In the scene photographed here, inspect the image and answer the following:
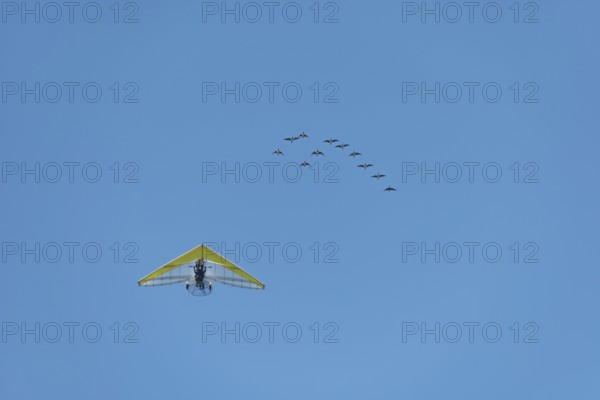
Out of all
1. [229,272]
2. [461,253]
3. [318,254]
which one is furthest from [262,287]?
[461,253]

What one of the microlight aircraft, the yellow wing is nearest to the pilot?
the microlight aircraft

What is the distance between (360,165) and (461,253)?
1799 cm

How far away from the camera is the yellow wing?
9850cm

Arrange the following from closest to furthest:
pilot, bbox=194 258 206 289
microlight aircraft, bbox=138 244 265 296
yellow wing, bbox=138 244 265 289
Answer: pilot, bbox=194 258 206 289
microlight aircraft, bbox=138 244 265 296
yellow wing, bbox=138 244 265 289

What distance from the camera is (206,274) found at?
99.5 metres

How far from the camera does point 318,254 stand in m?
113

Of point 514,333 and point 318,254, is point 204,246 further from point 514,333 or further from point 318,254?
point 514,333

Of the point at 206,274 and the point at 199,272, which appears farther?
the point at 206,274

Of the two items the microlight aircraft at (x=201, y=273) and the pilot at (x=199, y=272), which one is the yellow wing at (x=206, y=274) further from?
the pilot at (x=199, y=272)

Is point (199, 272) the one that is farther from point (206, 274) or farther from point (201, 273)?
point (206, 274)

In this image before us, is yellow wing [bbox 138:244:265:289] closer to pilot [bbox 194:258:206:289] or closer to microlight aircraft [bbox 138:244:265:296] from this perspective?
microlight aircraft [bbox 138:244:265:296]

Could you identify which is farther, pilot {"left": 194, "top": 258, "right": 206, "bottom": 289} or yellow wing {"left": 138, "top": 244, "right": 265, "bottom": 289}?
yellow wing {"left": 138, "top": 244, "right": 265, "bottom": 289}

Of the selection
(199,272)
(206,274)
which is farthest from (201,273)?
(206,274)

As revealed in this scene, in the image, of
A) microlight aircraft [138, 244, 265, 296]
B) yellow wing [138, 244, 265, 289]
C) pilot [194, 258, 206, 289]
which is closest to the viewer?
pilot [194, 258, 206, 289]
